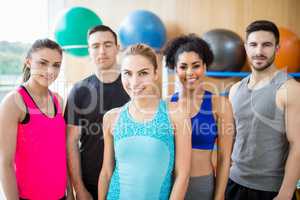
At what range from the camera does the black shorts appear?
1.56m

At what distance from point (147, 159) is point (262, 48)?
2.74 ft

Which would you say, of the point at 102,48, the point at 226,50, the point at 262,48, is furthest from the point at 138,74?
the point at 226,50

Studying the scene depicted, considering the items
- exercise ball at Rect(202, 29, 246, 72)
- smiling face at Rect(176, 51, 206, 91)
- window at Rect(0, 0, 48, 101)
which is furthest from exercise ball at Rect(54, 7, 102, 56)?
smiling face at Rect(176, 51, 206, 91)

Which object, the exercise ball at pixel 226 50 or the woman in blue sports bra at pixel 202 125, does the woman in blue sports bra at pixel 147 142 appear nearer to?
the woman in blue sports bra at pixel 202 125

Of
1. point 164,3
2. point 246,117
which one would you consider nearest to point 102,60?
point 246,117

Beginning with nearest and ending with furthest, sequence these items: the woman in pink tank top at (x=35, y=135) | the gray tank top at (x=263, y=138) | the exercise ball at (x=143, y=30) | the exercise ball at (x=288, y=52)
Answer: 1. the woman in pink tank top at (x=35, y=135)
2. the gray tank top at (x=263, y=138)
3. the exercise ball at (x=288, y=52)
4. the exercise ball at (x=143, y=30)

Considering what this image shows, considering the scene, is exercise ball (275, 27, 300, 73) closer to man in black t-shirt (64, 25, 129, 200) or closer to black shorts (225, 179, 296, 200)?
black shorts (225, 179, 296, 200)

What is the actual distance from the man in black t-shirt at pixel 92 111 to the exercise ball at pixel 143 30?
1.30 meters

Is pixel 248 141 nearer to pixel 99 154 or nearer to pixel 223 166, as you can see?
pixel 223 166

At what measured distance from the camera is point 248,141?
1.60 meters

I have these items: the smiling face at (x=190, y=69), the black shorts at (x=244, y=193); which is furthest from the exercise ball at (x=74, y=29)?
the black shorts at (x=244, y=193)

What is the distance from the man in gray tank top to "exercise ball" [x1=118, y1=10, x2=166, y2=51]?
144cm

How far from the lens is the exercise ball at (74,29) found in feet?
9.65

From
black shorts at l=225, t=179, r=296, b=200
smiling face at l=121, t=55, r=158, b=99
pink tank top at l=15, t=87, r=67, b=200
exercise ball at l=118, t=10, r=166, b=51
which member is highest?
exercise ball at l=118, t=10, r=166, b=51
